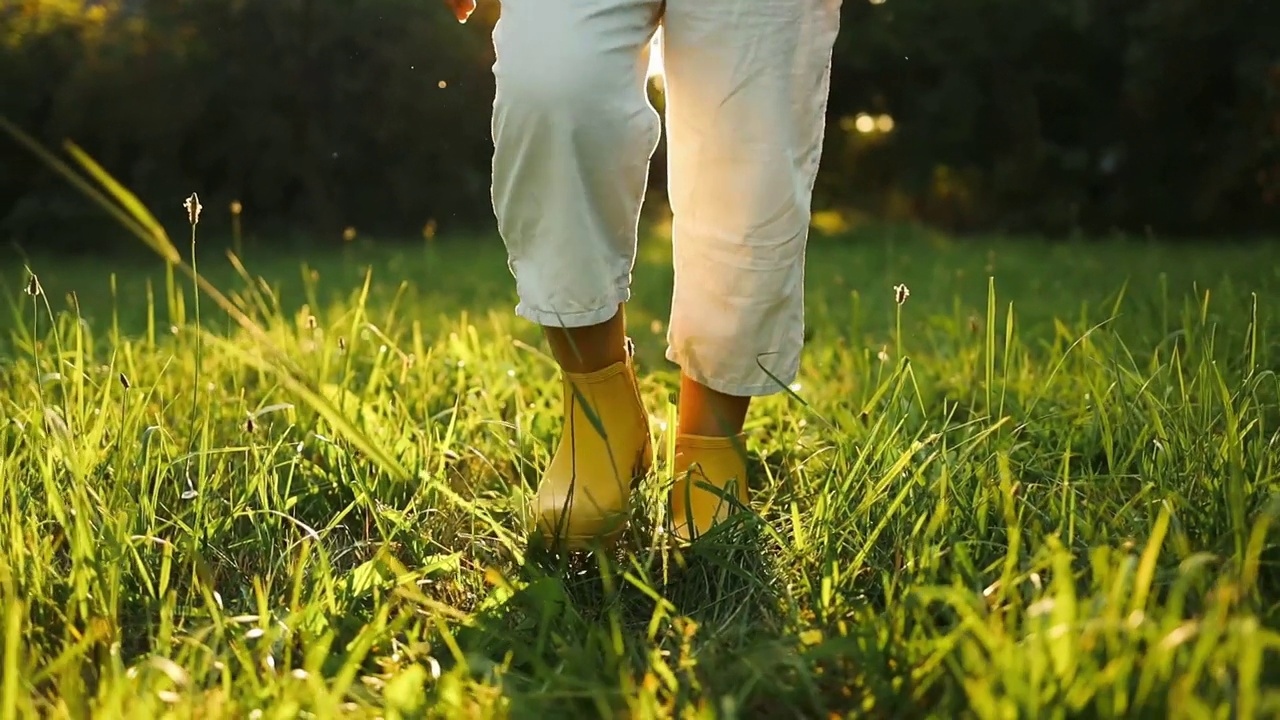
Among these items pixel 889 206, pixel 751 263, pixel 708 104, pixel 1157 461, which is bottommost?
pixel 889 206

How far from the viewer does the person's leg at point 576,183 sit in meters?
1.27

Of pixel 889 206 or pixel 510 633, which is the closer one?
pixel 510 633

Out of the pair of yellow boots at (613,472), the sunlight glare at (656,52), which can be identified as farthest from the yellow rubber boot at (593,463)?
the sunlight glare at (656,52)

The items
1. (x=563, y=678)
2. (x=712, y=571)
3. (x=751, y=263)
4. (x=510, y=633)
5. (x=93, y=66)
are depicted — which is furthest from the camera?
(x=93, y=66)

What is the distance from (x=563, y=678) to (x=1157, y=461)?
2.32ft

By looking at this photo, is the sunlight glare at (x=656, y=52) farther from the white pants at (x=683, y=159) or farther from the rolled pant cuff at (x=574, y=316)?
the rolled pant cuff at (x=574, y=316)

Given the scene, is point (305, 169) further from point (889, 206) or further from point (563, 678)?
point (563, 678)

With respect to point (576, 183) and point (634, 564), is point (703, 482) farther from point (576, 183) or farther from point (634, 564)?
point (576, 183)

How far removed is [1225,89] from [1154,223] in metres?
0.72

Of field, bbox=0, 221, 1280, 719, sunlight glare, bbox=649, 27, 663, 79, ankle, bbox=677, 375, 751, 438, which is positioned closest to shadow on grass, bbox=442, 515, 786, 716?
field, bbox=0, 221, 1280, 719

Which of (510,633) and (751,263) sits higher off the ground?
(751,263)

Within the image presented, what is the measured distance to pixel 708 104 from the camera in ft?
4.50

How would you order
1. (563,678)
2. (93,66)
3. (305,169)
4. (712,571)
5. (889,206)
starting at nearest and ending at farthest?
(563,678) → (712,571) → (93,66) → (305,169) → (889,206)

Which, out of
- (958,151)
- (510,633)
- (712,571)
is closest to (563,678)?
(510,633)
